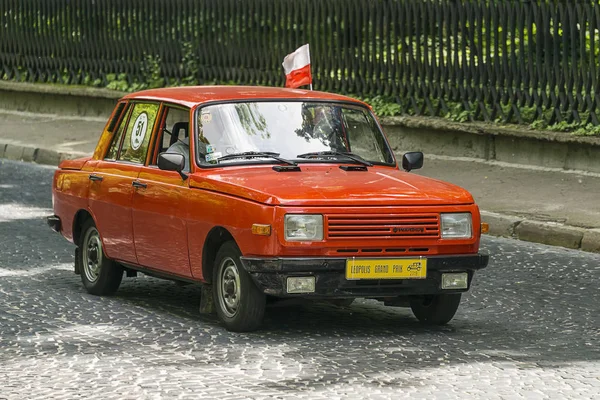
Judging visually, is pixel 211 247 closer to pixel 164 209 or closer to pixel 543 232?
pixel 164 209

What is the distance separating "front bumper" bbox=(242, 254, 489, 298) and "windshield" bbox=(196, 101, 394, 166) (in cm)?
109

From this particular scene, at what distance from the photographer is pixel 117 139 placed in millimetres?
10438

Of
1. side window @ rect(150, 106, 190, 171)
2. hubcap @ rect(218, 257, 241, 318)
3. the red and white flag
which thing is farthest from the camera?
the red and white flag

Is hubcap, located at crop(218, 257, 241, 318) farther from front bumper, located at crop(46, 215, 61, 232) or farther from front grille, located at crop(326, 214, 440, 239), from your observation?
front bumper, located at crop(46, 215, 61, 232)

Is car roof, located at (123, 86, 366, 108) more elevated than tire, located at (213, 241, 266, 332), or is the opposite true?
car roof, located at (123, 86, 366, 108)

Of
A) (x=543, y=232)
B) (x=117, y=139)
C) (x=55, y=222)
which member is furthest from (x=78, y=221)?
(x=543, y=232)

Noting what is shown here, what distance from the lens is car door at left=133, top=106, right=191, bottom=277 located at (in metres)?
9.26

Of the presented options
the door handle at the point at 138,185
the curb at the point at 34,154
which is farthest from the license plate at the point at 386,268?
the curb at the point at 34,154

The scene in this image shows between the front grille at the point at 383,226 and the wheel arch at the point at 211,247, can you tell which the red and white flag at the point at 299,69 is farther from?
the front grille at the point at 383,226

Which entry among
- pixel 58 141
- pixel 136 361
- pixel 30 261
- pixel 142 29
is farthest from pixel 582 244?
pixel 142 29

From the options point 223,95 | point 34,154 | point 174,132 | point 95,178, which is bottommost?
point 34,154

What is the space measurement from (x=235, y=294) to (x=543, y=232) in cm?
525

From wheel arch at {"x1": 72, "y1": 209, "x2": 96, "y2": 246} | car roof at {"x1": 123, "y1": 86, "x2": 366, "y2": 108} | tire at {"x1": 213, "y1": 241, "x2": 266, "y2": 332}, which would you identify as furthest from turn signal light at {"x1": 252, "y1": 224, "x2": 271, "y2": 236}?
wheel arch at {"x1": 72, "y1": 209, "x2": 96, "y2": 246}

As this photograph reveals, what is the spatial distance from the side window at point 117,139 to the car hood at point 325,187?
139 centimetres
